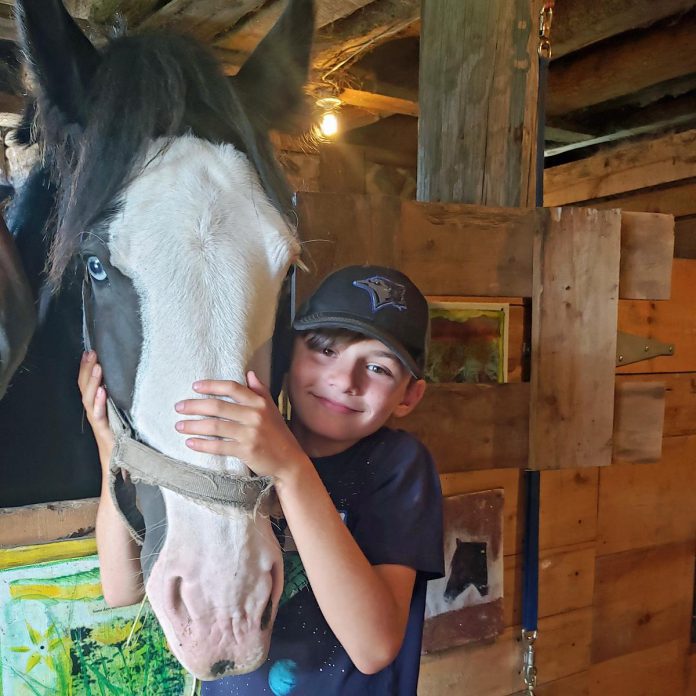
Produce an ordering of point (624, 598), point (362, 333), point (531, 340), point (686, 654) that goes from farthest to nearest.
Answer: point (686, 654) → point (624, 598) → point (531, 340) → point (362, 333)

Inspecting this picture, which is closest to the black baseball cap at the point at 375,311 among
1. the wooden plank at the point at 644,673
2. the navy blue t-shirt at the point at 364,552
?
the navy blue t-shirt at the point at 364,552

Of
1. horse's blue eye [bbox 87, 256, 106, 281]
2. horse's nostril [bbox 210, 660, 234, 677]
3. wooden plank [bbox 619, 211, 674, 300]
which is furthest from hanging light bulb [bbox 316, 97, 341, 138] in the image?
horse's nostril [bbox 210, 660, 234, 677]

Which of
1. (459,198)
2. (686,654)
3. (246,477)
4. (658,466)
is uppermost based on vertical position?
(459,198)

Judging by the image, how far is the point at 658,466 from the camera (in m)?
1.11

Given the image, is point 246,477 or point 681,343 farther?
point 681,343

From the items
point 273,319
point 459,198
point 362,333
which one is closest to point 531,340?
point 459,198

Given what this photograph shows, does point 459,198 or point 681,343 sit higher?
point 459,198

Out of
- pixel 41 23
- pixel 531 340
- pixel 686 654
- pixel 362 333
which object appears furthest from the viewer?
pixel 686 654

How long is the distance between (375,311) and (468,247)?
0.26 meters

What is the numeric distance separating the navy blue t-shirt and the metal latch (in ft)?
1.40

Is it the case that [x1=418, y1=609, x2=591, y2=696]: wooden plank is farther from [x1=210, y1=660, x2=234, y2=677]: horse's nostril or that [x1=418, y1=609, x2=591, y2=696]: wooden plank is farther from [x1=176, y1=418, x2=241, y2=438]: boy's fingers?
[x1=176, y1=418, x2=241, y2=438]: boy's fingers

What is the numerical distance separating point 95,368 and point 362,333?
248 millimetres

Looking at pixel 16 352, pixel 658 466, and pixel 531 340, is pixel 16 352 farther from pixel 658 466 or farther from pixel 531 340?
pixel 658 466

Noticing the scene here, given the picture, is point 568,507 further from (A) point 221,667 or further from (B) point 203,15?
(B) point 203,15
